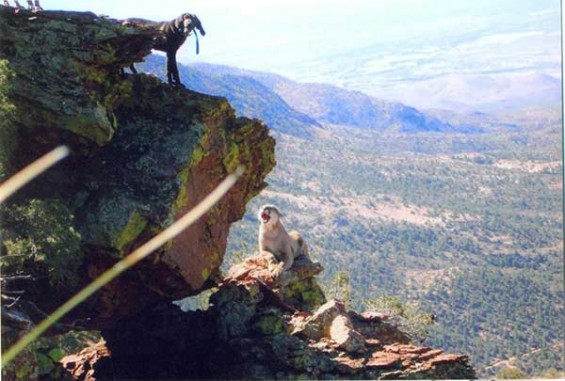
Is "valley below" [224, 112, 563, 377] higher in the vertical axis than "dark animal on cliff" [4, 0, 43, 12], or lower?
lower

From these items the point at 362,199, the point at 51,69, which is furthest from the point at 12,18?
the point at 362,199

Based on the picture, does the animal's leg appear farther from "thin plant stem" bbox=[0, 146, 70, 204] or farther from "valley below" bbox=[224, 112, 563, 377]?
"valley below" bbox=[224, 112, 563, 377]

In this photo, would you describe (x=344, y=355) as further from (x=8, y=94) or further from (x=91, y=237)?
(x=8, y=94)

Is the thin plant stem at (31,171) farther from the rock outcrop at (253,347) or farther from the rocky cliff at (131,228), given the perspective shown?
the rock outcrop at (253,347)

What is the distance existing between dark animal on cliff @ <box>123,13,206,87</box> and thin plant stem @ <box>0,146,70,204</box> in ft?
7.32

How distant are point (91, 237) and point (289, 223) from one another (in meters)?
117

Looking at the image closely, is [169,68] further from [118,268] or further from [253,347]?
[253,347]

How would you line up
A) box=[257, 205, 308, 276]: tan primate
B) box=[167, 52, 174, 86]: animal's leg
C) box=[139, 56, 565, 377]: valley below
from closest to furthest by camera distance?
box=[167, 52, 174, 86]: animal's leg, box=[257, 205, 308, 276]: tan primate, box=[139, 56, 565, 377]: valley below

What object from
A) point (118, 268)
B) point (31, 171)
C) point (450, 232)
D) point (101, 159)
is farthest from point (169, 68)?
point (450, 232)

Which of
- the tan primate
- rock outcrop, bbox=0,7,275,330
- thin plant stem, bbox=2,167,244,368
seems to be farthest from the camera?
the tan primate

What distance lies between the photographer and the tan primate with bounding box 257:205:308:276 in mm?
13031

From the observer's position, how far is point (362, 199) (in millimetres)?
152375

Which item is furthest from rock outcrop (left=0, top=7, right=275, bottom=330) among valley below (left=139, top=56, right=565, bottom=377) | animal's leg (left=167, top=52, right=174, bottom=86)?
valley below (left=139, top=56, right=565, bottom=377)

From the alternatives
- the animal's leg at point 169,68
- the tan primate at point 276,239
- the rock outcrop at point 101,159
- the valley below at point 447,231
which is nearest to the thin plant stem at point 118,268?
the rock outcrop at point 101,159
